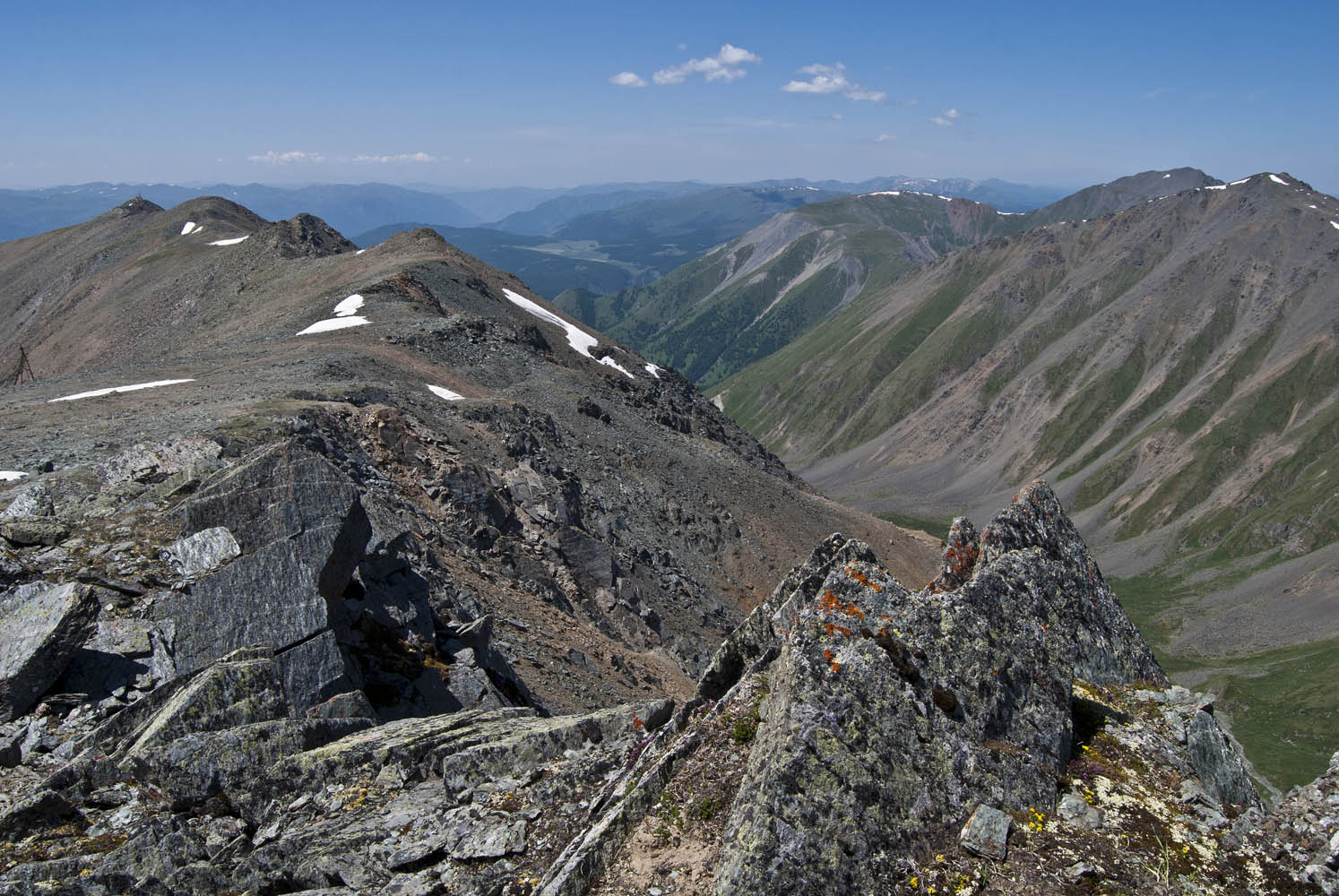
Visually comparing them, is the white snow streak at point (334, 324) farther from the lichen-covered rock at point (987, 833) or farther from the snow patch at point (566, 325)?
the lichen-covered rock at point (987, 833)

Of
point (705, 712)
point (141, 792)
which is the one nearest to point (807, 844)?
point (705, 712)

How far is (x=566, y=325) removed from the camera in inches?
3642

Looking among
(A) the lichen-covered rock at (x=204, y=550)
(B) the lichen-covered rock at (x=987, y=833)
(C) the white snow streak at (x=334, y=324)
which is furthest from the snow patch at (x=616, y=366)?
(B) the lichen-covered rock at (x=987, y=833)

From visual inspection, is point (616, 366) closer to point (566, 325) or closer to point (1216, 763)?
point (566, 325)

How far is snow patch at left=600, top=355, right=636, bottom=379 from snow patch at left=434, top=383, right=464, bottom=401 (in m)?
30.7

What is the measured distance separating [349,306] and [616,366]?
28.0 metres

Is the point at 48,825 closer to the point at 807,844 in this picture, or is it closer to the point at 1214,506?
the point at 807,844

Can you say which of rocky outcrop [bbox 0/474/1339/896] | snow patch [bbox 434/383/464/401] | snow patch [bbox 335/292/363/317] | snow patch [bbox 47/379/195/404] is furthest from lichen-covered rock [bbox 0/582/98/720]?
snow patch [bbox 335/292/363/317]

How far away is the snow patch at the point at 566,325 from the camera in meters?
86.9

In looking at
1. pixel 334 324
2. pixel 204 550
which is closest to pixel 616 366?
pixel 334 324

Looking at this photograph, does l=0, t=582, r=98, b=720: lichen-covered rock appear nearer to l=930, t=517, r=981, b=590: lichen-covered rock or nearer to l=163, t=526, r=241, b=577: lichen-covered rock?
l=163, t=526, r=241, b=577: lichen-covered rock

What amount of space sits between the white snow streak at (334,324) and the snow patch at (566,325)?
939 inches

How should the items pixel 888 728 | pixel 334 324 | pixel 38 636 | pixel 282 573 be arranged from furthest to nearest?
pixel 334 324, pixel 282 573, pixel 38 636, pixel 888 728

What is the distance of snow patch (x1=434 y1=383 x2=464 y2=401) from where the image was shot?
53.6 meters
